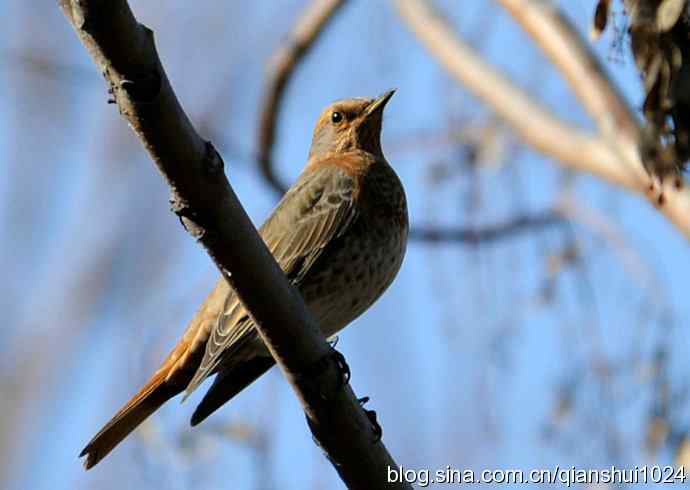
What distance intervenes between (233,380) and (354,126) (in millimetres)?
1669

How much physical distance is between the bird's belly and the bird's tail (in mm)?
615

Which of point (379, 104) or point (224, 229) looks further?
point (379, 104)

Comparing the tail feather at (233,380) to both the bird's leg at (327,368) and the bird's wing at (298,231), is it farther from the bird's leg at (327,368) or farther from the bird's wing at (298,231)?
the bird's leg at (327,368)

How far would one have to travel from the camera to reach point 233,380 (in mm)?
4410

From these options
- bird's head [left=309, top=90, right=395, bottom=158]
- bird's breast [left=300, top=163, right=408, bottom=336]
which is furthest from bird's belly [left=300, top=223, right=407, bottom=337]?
bird's head [left=309, top=90, right=395, bottom=158]

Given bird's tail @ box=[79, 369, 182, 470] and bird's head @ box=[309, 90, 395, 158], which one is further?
bird's head @ box=[309, 90, 395, 158]

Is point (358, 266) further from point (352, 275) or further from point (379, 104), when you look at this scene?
point (379, 104)

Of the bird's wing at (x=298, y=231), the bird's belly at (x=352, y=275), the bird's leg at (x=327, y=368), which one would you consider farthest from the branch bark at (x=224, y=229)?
the bird's belly at (x=352, y=275)

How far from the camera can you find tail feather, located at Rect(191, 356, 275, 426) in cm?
429

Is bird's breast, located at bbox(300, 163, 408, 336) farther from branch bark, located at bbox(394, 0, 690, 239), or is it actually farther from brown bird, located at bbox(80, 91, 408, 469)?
branch bark, located at bbox(394, 0, 690, 239)

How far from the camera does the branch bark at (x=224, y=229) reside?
8.47ft

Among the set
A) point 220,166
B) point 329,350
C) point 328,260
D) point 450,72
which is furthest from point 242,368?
point 450,72

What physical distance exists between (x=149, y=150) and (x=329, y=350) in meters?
0.83

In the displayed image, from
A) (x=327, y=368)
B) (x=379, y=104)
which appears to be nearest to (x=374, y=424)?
(x=327, y=368)
